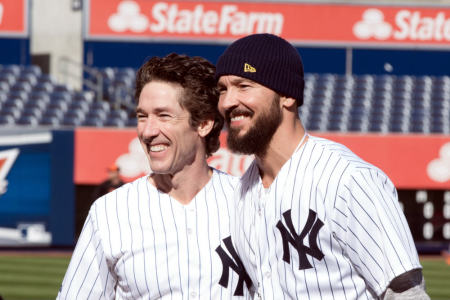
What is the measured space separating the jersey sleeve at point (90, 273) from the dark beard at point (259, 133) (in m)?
0.79

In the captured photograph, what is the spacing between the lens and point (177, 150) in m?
3.38

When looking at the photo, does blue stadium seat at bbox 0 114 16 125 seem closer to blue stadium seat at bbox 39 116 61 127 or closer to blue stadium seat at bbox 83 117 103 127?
blue stadium seat at bbox 39 116 61 127

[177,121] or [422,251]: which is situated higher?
[177,121]

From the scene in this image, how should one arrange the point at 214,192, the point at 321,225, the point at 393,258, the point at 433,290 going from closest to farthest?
the point at 393,258, the point at 321,225, the point at 214,192, the point at 433,290

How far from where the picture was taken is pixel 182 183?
3.51 metres

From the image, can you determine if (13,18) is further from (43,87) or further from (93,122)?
(93,122)

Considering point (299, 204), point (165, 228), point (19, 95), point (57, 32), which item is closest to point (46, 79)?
point (19, 95)

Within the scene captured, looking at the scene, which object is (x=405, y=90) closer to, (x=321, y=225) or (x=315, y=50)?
(x=315, y=50)

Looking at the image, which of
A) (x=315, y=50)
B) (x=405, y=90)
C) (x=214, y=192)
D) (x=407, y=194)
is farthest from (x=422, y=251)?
(x=214, y=192)

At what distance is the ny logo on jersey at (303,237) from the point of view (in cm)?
284

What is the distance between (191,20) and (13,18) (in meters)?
5.04

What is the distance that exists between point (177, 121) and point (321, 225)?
87 cm

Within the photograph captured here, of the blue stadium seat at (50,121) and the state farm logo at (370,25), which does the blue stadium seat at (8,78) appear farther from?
the state farm logo at (370,25)

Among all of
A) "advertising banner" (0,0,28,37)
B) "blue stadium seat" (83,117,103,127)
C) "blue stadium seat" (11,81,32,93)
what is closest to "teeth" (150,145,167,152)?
"blue stadium seat" (83,117,103,127)
